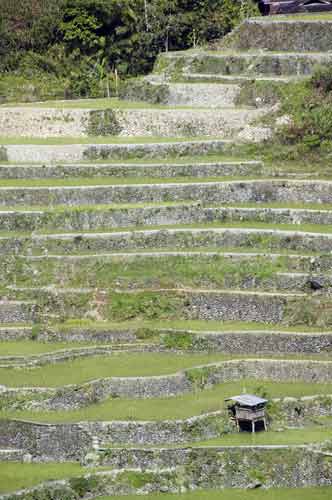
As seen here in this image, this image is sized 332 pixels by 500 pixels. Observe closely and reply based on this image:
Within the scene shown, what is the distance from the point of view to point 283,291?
47.4m

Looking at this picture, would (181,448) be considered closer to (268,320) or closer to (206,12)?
(268,320)

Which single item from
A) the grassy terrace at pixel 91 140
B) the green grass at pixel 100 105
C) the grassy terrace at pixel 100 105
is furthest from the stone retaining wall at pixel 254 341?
the green grass at pixel 100 105

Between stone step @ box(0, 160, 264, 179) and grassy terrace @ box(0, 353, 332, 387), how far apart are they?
29.8 ft

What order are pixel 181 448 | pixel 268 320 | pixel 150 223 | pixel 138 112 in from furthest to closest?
pixel 138 112 < pixel 150 223 < pixel 268 320 < pixel 181 448

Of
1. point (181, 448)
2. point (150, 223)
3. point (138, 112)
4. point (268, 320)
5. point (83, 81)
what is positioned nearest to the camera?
point (181, 448)

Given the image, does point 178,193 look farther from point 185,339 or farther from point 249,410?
point 249,410

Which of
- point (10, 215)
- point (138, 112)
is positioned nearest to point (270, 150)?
point (138, 112)

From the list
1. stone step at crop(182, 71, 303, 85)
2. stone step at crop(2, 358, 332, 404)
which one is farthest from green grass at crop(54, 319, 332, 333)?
stone step at crop(182, 71, 303, 85)

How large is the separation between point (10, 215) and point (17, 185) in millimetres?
1837

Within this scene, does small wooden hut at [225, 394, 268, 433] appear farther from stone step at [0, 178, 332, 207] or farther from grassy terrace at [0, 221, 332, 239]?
stone step at [0, 178, 332, 207]

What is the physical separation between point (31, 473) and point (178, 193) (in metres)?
13.8

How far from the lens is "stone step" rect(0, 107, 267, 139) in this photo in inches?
2191

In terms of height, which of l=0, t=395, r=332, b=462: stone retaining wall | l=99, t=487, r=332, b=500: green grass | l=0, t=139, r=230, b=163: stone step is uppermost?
l=0, t=139, r=230, b=163: stone step

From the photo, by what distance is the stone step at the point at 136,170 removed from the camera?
52938mm
